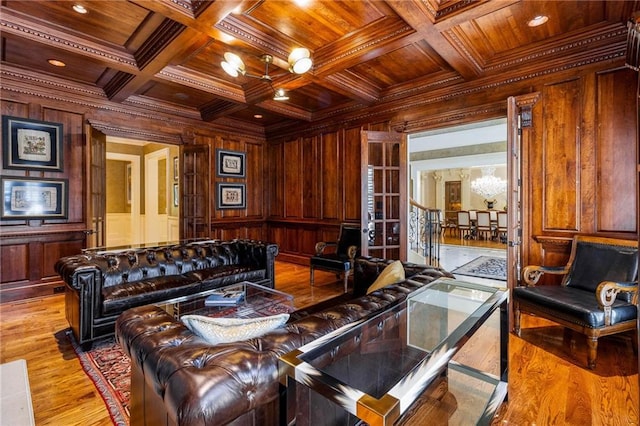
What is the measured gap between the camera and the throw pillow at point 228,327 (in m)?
1.27

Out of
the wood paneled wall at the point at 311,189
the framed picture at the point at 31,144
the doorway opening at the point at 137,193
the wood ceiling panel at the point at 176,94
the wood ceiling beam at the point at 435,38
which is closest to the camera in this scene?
the wood ceiling beam at the point at 435,38

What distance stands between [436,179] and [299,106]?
361 inches

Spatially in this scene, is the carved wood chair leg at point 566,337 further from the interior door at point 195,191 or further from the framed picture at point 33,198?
the framed picture at point 33,198

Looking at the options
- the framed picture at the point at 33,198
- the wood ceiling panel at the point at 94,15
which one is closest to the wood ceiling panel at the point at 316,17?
the wood ceiling panel at the point at 94,15

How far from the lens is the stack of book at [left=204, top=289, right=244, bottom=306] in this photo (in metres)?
2.65

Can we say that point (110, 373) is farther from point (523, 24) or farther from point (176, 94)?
point (523, 24)

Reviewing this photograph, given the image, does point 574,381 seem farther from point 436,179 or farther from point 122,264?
point 436,179

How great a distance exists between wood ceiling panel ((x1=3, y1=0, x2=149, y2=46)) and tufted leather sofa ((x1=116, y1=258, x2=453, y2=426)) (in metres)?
2.71

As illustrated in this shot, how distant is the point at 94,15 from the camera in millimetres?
2740

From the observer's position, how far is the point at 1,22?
271cm

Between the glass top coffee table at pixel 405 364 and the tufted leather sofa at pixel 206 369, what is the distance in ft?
0.21

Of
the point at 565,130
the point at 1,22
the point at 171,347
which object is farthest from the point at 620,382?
the point at 1,22

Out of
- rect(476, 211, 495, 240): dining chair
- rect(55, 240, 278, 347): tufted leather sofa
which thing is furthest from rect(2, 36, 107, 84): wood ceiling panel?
rect(476, 211, 495, 240): dining chair

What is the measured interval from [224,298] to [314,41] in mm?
2789
